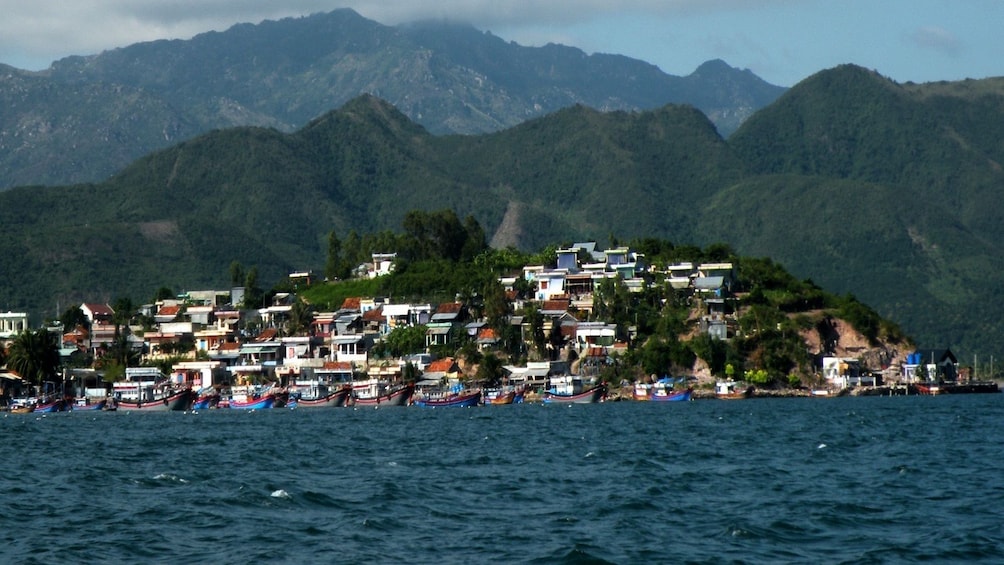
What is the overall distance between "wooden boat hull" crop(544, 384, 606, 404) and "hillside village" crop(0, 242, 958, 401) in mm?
7653

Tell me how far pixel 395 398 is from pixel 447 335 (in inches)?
682

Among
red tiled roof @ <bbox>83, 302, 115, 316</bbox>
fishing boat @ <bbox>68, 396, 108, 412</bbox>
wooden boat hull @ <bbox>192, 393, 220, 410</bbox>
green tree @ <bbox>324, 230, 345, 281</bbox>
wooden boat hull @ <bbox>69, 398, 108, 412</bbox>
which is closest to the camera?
wooden boat hull @ <bbox>69, 398, 108, 412</bbox>

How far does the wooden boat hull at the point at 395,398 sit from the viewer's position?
134 metres

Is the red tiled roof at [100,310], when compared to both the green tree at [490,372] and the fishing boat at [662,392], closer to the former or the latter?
the green tree at [490,372]

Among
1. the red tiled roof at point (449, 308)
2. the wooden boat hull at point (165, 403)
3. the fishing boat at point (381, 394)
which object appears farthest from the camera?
the red tiled roof at point (449, 308)

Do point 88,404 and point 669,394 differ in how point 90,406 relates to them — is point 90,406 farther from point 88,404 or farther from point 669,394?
point 669,394

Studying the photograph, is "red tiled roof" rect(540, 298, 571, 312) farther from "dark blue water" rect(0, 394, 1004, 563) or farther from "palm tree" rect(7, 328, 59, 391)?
"dark blue water" rect(0, 394, 1004, 563)

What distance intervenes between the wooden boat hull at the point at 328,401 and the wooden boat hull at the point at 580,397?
1765 centimetres

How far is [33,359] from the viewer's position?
146250 millimetres

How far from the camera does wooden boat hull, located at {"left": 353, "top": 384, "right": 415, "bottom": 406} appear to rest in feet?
440

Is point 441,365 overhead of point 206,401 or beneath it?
overhead

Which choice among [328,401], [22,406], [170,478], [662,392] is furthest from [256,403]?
[170,478]

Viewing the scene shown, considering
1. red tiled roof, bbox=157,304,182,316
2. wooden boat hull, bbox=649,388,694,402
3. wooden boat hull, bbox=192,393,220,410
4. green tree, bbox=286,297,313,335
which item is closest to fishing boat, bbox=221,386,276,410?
wooden boat hull, bbox=192,393,220,410

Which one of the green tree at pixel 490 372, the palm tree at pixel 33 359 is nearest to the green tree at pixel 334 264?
the palm tree at pixel 33 359
